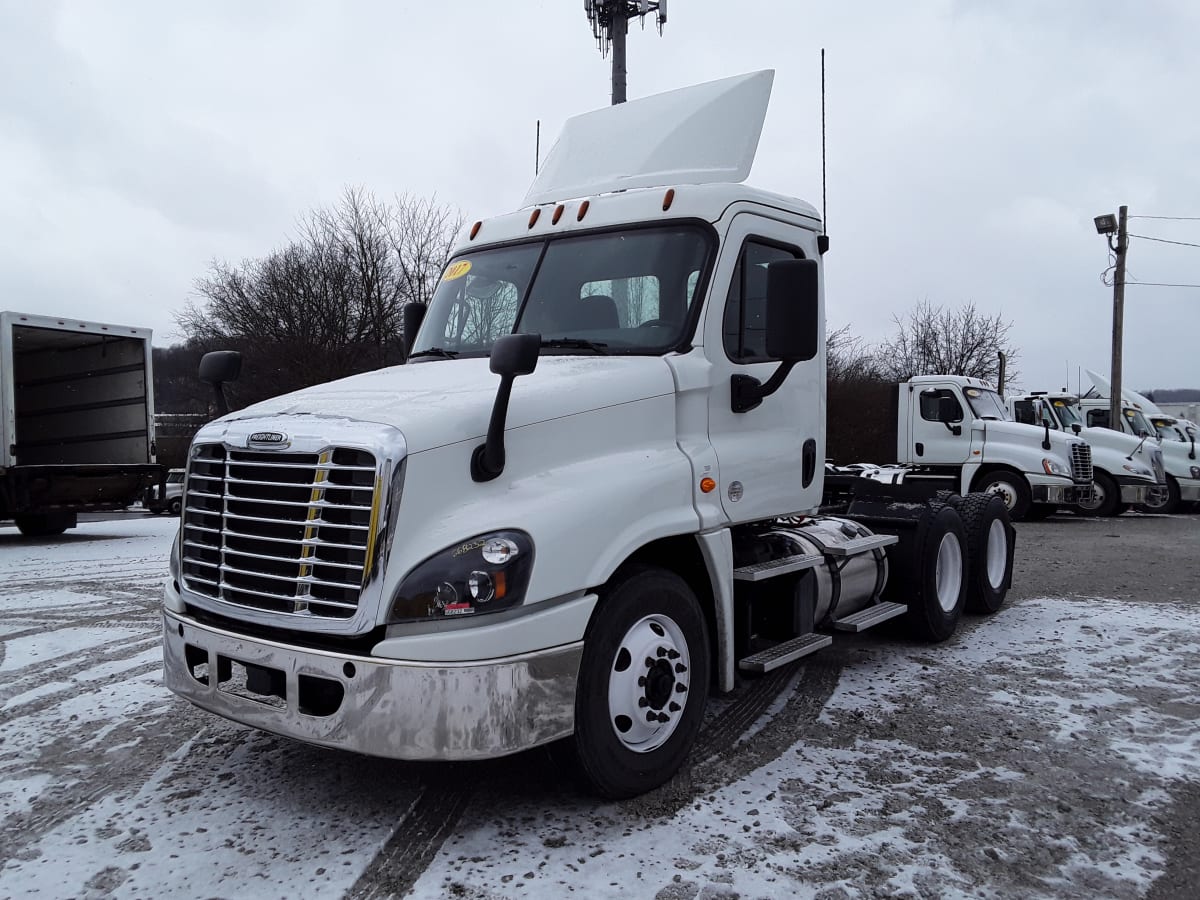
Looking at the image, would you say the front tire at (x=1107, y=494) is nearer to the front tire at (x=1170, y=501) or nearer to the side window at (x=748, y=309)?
the front tire at (x=1170, y=501)

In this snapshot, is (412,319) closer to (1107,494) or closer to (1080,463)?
(1080,463)

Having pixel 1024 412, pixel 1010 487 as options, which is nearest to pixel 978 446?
pixel 1010 487

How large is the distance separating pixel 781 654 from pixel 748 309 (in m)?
1.80

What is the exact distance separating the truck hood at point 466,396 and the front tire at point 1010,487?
1343cm

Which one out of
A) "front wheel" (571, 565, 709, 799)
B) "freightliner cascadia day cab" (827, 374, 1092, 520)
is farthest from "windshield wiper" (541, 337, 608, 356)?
"freightliner cascadia day cab" (827, 374, 1092, 520)

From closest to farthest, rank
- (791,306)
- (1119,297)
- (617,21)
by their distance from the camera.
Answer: (791,306), (617,21), (1119,297)

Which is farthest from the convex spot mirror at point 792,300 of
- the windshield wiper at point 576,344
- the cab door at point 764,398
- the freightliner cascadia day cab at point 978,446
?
the freightliner cascadia day cab at point 978,446

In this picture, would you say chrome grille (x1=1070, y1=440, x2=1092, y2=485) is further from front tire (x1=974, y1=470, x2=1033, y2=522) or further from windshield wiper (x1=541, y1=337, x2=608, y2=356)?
windshield wiper (x1=541, y1=337, x2=608, y2=356)

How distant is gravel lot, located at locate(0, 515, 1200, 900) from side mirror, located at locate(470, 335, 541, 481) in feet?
4.49

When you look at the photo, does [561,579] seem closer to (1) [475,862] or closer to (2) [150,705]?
(1) [475,862]

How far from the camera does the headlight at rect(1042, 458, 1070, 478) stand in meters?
15.7

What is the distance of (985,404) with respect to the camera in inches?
625

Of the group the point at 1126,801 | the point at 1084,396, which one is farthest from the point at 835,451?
the point at 1126,801

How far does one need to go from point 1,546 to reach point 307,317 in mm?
19982
